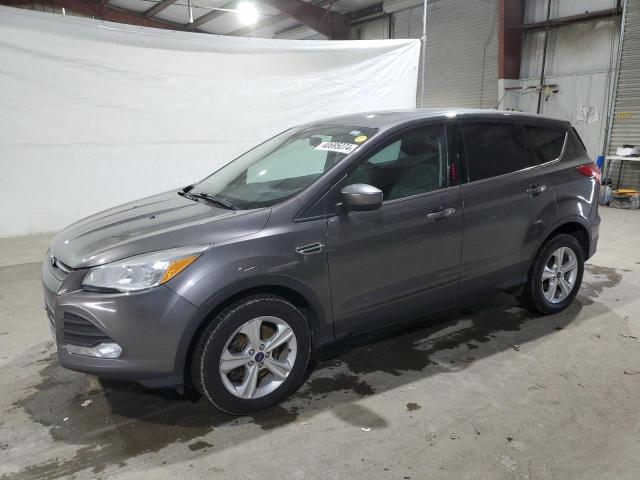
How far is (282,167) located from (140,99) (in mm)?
4153

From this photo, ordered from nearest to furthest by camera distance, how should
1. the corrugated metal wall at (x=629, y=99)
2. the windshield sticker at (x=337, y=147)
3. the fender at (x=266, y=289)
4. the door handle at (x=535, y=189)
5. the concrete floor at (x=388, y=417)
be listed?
the concrete floor at (x=388, y=417) → the fender at (x=266, y=289) → the windshield sticker at (x=337, y=147) → the door handle at (x=535, y=189) → the corrugated metal wall at (x=629, y=99)

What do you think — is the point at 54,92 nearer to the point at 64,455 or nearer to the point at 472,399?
the point at 64,455

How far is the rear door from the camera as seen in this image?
3.01 metres

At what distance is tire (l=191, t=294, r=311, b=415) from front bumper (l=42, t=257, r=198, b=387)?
5.3 inches

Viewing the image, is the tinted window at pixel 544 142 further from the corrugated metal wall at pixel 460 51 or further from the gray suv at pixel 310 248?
the corrugated metal wall at pixel 460 51

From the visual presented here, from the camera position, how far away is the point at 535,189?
3.28 meters

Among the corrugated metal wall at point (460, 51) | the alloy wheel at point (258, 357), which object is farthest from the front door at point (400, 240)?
the corrugated metal wall at point (460, 51)

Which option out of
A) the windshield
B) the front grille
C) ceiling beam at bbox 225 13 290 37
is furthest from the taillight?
ceiling beam at bbox 225 13 290 37

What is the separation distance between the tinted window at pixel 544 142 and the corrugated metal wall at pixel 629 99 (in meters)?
6.91

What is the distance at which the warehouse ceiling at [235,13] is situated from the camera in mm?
13711

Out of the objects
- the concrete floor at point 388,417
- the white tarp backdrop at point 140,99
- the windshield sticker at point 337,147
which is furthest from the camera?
the white tarp backdrop at point 140,99

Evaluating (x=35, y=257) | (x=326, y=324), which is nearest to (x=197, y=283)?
(x=326, y=324)

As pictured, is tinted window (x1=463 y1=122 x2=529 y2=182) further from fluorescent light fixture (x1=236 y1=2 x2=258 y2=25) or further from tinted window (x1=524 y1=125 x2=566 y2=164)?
fluorescent light fixture (x1=236 y1=2 x2=258 y2=25)

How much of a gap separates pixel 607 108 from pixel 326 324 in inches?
366
